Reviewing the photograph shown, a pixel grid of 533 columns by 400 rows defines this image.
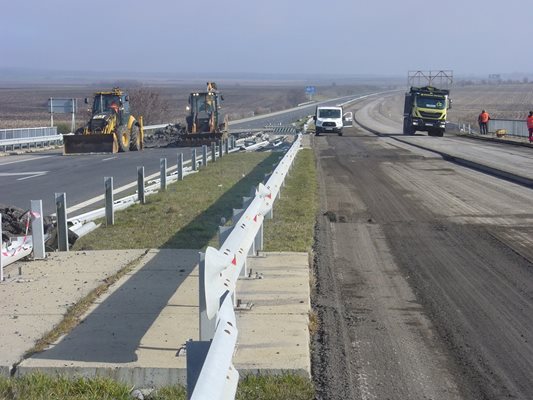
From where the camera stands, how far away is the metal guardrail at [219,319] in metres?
4.05

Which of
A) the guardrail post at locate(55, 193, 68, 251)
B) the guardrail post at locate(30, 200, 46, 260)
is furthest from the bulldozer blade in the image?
the guardrail post at locate(30, 200, 46, 260)

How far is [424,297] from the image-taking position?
29.5 ft

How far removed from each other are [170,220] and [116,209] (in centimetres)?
220

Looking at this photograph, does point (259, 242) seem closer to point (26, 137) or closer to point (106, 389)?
point (106, 389)

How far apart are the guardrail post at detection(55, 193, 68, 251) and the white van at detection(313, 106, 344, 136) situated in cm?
4508

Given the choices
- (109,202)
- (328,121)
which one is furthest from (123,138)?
(109,202)

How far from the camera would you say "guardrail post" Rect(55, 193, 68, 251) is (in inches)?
460

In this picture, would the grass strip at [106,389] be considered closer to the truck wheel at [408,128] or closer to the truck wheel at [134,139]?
the truck wheel at [134,139]

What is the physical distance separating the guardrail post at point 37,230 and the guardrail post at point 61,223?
89 centimetres

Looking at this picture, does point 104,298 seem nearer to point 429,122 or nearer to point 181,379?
point 181,379

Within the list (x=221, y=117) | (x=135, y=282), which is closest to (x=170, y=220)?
(x=135, y=282)

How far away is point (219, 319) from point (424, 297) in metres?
4.44

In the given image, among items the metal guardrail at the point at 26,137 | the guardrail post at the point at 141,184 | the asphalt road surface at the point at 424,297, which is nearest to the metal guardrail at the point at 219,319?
the asphalt road surface at the point at 424,297

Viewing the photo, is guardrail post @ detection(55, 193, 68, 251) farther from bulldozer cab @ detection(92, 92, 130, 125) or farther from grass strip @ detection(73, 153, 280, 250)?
bulldozer cab @ detection(92, 92, 130, 125)
